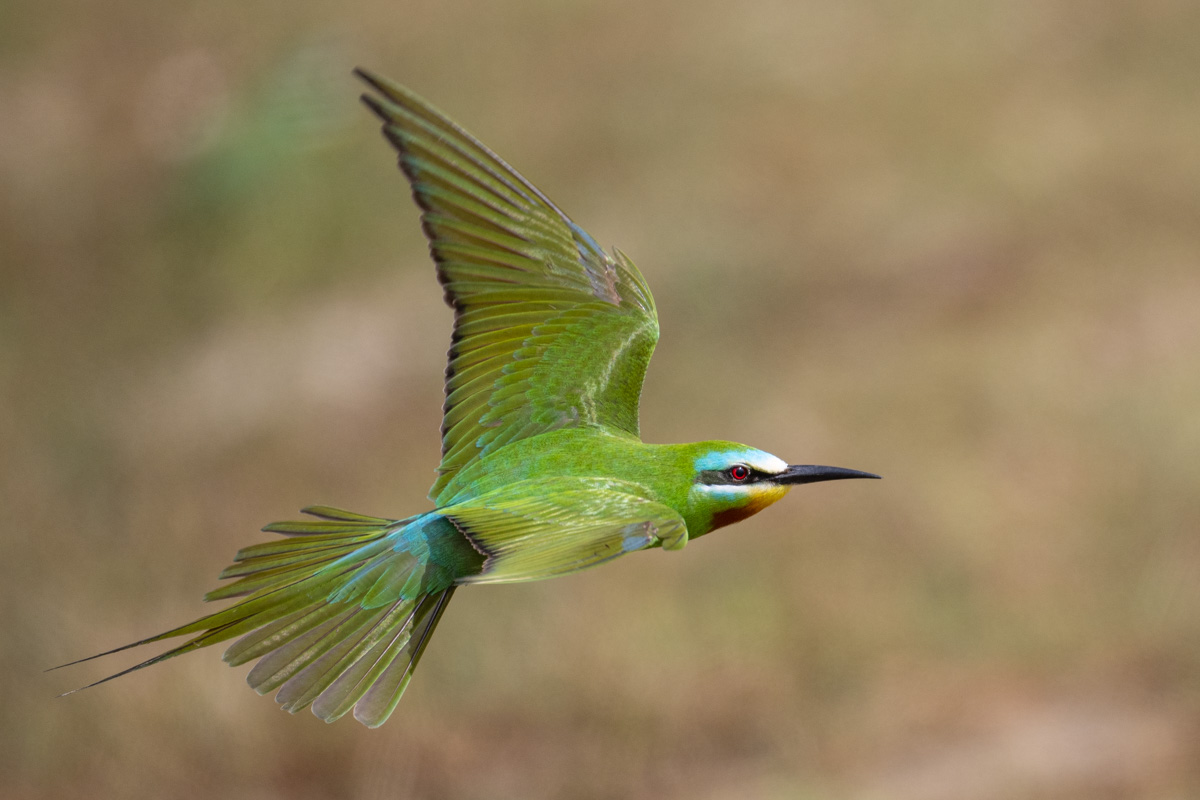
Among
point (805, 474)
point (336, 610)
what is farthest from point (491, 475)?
point (805, 474)

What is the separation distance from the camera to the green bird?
2.13 m

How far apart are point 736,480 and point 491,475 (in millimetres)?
612

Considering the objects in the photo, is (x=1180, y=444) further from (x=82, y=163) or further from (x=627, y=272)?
(x=82, y=163)

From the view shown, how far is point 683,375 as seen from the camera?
9.09 meters

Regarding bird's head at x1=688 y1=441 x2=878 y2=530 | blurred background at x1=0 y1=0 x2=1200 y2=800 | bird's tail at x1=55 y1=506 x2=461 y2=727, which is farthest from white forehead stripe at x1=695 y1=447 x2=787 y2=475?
blurred background at x1=0 y1=0 x2=1200 y2=800

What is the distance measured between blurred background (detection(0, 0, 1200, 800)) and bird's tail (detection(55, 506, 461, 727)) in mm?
3905

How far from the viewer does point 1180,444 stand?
28.5 ft

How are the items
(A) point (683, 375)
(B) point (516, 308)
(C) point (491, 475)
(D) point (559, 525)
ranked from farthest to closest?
(A) point (683, 375) → (B) point (516, 308) → (C) point (491, 475) → (D) point (559, 525)

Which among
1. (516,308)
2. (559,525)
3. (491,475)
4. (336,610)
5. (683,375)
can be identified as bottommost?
(336,610)

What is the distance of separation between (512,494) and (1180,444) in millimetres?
7559

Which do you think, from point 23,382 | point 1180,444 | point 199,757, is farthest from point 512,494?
point 23,382

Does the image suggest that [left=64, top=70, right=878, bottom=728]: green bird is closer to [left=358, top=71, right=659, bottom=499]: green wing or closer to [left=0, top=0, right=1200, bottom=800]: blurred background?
[left=358, top=71, right=659, bottom=499]: green wing

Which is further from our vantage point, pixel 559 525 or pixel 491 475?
pixel 491 475

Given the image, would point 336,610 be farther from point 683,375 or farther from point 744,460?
point 683,375
